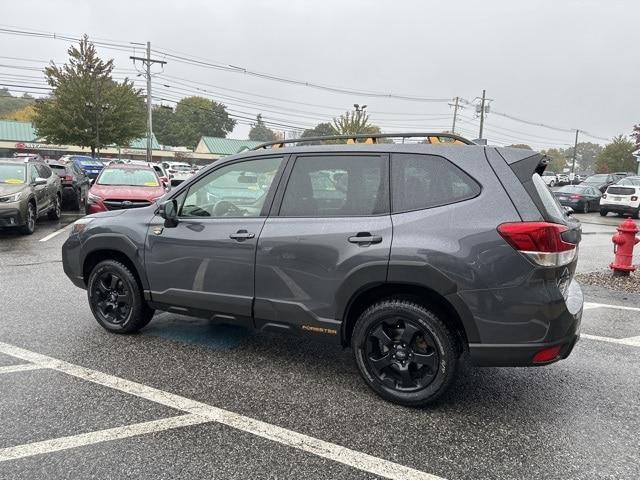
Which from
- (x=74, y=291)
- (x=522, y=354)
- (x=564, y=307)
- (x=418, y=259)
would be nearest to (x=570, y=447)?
(x=522, y=354)

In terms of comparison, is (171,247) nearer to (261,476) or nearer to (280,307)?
(280,307)

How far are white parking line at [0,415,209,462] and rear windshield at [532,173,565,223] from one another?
2.54 m

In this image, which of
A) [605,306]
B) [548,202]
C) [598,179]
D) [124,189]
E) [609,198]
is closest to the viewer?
[548,202]

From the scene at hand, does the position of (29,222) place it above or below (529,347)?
below

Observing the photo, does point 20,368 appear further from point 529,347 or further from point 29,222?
point 29,222

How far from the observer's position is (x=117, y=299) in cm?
459

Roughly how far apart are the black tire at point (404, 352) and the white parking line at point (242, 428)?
26.8 inches

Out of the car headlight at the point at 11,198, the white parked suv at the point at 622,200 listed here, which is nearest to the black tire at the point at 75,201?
the car headlight at the point at 11,198

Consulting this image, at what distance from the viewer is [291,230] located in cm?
357

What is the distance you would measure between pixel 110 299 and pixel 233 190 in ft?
5.68

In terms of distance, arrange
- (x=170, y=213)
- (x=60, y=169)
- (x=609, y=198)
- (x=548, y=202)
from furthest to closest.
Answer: (x=609, y=198) < (x=60, y=169) < (x=170, y=213) < (x=548, y=202)

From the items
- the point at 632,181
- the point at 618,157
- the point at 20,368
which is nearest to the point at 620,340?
the point at 20,368

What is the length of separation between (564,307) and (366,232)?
1313mm

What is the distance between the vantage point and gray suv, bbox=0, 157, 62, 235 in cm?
983
